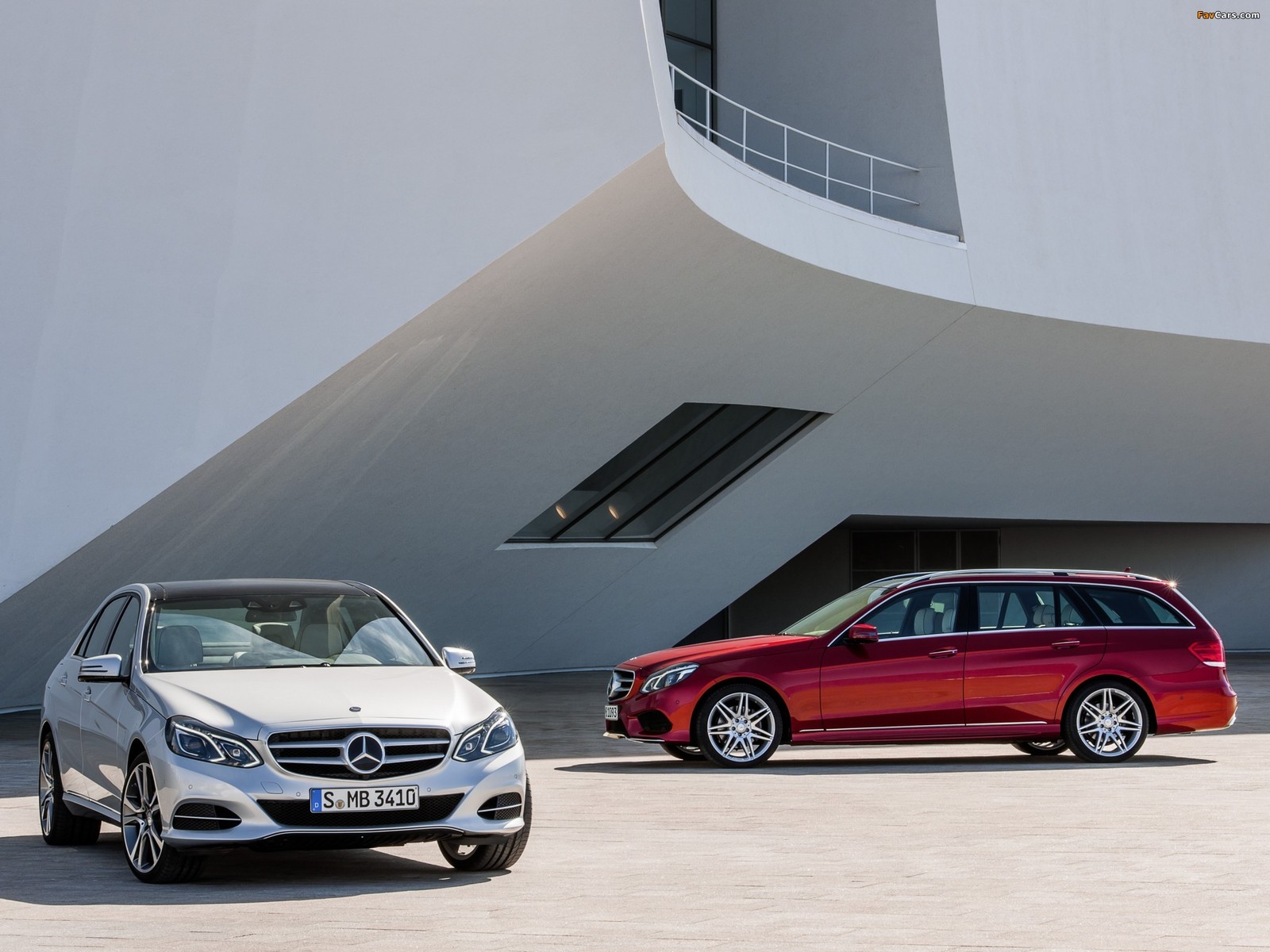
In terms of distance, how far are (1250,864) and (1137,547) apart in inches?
955

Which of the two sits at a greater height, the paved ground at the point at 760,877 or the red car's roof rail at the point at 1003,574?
the red car's roof rail at the point at 1003,574

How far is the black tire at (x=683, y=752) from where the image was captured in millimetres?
12852

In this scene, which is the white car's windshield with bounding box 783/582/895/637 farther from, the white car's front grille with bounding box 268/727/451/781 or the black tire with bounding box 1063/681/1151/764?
the white car's front grille with bounding box 268/727/451/781

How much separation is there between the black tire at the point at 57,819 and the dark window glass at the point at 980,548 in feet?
81.8

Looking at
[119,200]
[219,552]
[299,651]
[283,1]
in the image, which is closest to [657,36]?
[283,1]

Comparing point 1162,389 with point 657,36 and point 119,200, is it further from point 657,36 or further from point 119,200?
point 119,200

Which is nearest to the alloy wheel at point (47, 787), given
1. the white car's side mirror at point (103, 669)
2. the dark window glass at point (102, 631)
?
the dark window glass at point (102, 631)

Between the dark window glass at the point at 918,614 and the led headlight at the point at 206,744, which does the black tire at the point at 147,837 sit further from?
the dark window glass at the point at 918,614

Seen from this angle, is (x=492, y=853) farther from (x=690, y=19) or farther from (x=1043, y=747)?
(x=690, y=19)

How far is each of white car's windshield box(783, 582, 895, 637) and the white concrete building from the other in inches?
158

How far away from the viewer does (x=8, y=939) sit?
5.94 metres

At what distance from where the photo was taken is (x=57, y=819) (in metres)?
8.52

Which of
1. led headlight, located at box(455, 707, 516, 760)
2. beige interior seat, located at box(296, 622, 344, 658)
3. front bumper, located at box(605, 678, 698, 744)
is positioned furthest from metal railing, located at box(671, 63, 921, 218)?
led headlight, located at box(455, 707, 516, 760)

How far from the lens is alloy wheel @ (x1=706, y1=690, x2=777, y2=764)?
1238cm
